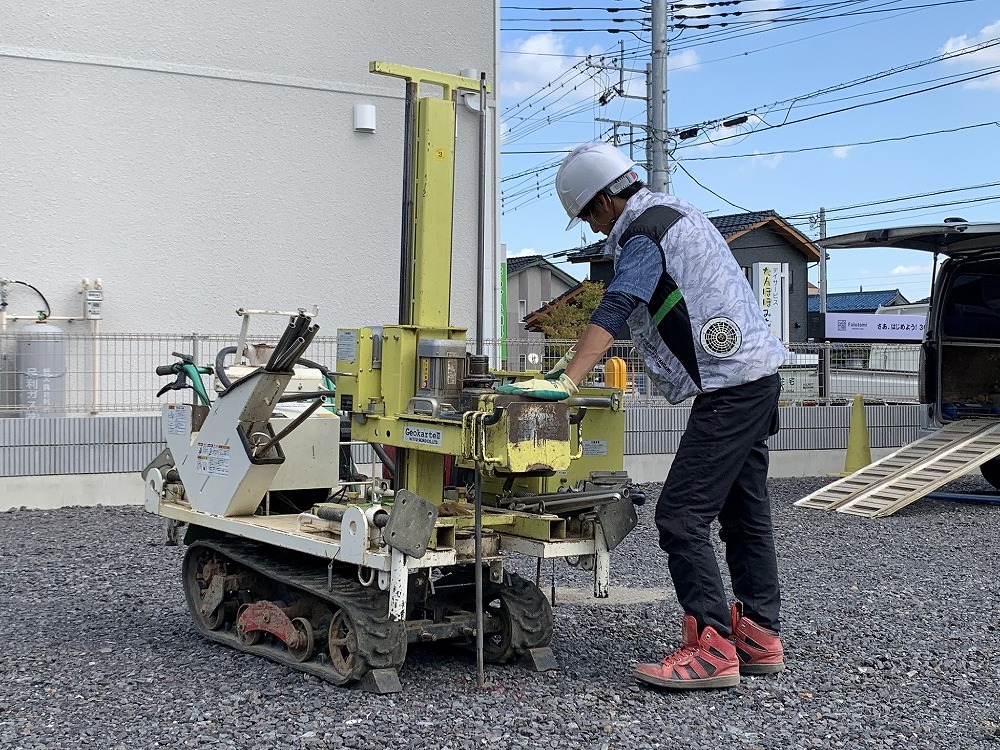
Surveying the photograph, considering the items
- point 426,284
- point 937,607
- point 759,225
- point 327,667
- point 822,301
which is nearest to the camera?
point 327,667

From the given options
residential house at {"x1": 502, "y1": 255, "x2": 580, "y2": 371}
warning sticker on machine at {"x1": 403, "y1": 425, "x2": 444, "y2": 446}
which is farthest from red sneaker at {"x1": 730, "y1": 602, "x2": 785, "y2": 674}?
residential house at {"x1": 502, "y1": 255, "x2": 580, "y2": 371}

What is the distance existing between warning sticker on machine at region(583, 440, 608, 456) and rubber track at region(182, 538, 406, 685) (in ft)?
4.52

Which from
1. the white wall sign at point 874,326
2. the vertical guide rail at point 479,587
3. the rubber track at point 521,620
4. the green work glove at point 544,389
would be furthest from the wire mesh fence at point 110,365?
the white wall sign at point 874,326

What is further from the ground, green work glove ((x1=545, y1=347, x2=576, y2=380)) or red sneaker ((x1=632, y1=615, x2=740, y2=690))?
green work glove ((x1=545, y1=347, x2=576, y2=380))

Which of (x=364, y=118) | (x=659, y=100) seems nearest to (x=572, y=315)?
(x=659, y=100)

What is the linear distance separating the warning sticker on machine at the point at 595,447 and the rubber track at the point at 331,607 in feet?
4.52

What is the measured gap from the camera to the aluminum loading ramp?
10070 mm

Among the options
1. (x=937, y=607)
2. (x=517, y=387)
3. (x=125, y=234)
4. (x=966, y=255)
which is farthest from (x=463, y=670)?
(x=125, y=234)

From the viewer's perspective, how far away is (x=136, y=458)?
10.5 metres

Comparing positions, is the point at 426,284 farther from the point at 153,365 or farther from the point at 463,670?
the point at 153,365

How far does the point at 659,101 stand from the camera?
66.1 feet

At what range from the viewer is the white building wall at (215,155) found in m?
12.4

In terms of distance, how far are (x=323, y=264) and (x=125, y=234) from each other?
2267mm

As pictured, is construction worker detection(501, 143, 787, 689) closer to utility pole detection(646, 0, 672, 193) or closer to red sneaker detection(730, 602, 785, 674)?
red sneaker detection(730, 602, 785, 674)
